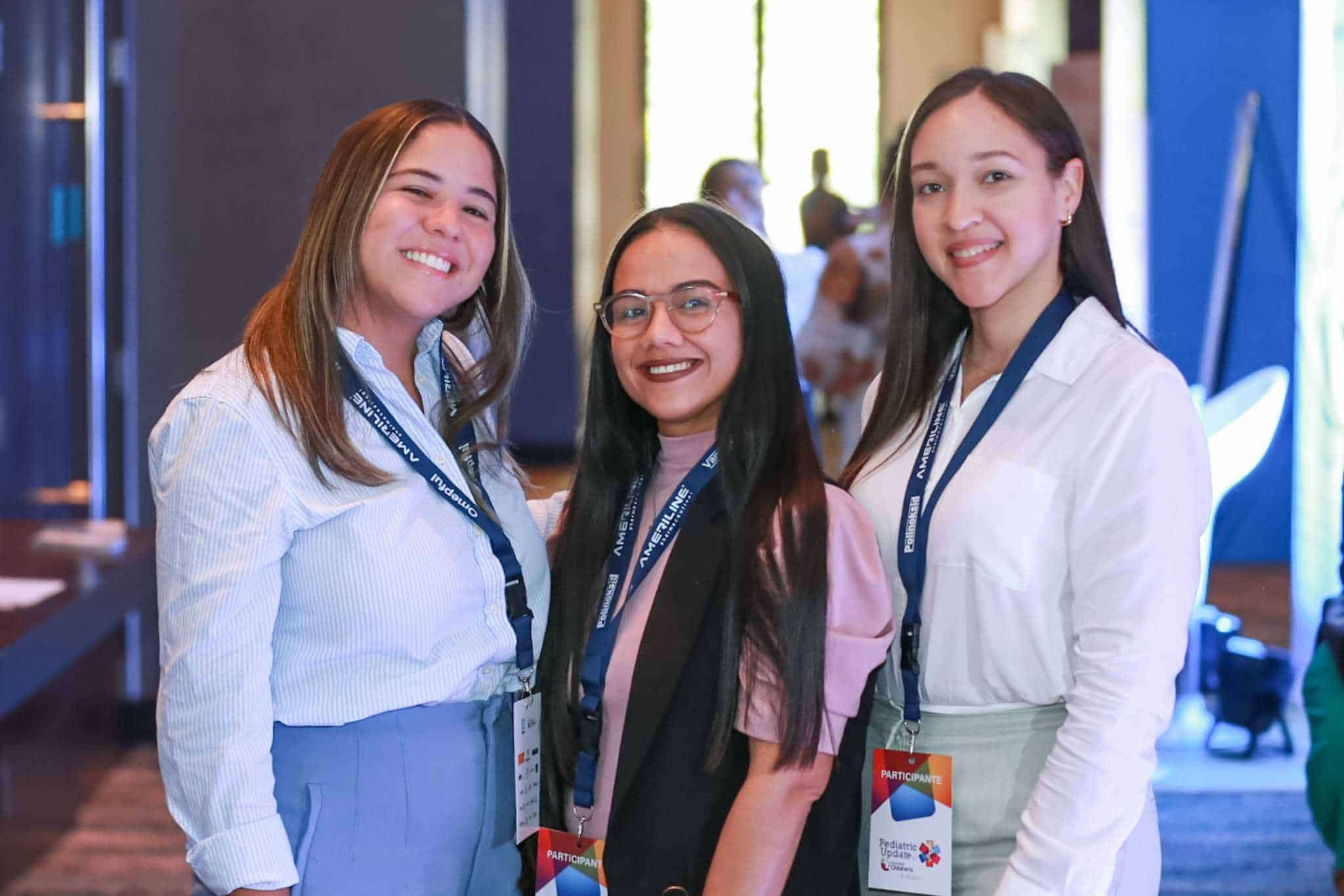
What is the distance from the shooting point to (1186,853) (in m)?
3.82

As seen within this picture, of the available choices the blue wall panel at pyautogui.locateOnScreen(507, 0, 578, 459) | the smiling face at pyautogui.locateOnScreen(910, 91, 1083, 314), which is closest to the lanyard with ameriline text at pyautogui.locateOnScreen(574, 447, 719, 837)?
the smiling face at pyautogui.locateOnScreen(910, 91, 1083, 314)

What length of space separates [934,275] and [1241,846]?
8.83ft

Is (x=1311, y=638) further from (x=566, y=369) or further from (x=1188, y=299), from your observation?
(x=566, y=369)

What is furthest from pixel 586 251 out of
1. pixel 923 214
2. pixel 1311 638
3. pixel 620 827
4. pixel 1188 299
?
pixel 620 827

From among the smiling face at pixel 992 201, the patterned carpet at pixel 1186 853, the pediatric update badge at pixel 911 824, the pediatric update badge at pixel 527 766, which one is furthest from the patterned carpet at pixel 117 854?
the smiling face at pixel 992 201

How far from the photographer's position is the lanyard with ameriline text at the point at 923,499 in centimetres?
171

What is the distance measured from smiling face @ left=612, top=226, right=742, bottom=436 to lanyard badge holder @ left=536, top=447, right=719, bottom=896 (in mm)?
80

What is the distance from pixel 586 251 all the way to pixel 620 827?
4.03 meters

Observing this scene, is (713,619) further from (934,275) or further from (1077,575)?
(934,275)

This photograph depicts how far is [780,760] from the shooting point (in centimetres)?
152

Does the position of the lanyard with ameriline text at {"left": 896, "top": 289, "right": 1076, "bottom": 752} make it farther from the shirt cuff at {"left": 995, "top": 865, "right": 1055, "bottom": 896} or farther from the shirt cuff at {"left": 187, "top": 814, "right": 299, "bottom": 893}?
the shirt cuff at {"left": 187, "top": 814, "right": 299, "bottom": 893}

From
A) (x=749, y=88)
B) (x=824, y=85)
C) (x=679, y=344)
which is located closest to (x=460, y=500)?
(x=679, y=344)

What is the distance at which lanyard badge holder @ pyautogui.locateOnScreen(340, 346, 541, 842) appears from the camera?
1658 mm

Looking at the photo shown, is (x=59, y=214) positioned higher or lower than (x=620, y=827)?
higher
